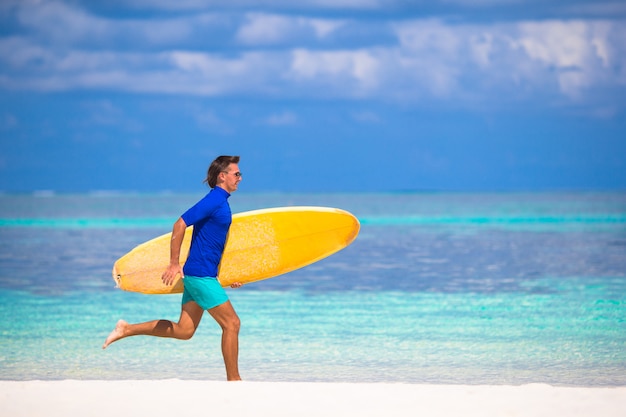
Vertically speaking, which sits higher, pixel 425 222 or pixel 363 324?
pixel 425 222

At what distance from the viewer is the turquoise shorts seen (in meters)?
A: 5.76

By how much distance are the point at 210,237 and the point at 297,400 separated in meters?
1.16

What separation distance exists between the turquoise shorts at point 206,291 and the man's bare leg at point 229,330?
1.7 inches

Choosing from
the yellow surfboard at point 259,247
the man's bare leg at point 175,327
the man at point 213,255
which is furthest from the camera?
the yellow surfboard at point 259,247

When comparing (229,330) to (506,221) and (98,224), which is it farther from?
(506,221)

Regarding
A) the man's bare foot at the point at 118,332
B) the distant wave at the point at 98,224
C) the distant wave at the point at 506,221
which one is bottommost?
the man's bare foot at the point at 118,332

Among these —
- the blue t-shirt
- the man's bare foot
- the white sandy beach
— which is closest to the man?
the blue t-shirt

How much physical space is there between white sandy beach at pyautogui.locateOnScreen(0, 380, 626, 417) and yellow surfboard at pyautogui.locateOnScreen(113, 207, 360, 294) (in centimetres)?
113

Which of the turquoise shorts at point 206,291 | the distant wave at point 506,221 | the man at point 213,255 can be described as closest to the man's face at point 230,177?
the man at point 213,255

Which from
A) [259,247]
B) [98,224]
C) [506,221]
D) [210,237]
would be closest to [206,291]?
[210,237]

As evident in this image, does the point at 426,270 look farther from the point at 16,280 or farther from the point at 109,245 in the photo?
the point at 109,245

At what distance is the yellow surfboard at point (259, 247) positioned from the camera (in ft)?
22.1

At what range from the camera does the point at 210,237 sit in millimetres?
5805

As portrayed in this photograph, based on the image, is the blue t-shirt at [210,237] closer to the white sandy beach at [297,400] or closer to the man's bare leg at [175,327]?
the man's bare leg at [175,327]
